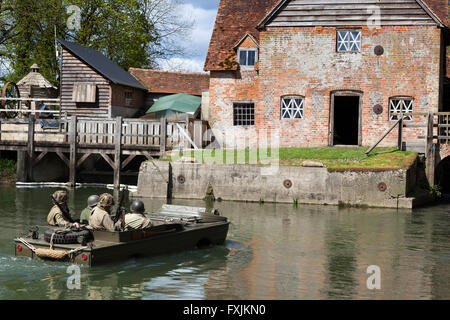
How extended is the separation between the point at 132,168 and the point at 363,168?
1545 centimetres

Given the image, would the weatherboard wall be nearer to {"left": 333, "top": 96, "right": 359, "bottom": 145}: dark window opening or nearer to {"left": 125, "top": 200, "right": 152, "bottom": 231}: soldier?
{"left": 333, "top": 96, "right": 359, "bottom": 145}: dark window opening

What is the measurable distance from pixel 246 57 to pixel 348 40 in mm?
5487

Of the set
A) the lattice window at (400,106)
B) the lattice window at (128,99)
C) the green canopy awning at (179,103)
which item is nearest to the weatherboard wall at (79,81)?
the lattice window at (128,99)

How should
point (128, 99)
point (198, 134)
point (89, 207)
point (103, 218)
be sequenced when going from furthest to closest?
point (128, 99) → point (198, 134) → point (89, 207) → point (103, 218)

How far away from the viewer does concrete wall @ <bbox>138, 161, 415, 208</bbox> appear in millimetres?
21438

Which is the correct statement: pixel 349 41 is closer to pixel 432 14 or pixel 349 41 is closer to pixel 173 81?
pixel 432 14

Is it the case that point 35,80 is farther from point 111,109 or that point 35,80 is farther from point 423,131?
point 423,131

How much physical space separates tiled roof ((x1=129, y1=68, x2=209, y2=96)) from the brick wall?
8.63m

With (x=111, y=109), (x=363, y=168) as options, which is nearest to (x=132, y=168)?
(x=111, y=109)

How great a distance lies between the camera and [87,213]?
13.4 metres

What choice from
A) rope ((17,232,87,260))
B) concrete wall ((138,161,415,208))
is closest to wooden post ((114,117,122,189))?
concrete wall ((138,161,415,208))

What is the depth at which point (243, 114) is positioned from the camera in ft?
101

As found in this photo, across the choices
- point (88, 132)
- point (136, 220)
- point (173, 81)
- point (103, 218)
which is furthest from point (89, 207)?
point (173, 81)

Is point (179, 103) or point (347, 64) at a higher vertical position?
point (347, 64)
